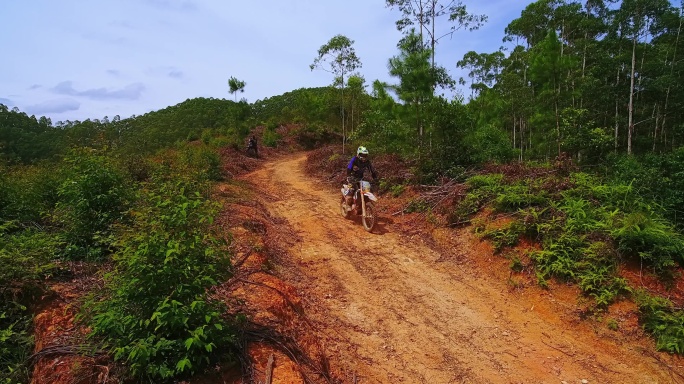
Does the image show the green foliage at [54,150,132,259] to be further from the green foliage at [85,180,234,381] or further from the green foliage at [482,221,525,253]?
the green foliage at [482,221,525,253]

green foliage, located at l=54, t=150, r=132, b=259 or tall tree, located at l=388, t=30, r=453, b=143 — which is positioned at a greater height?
tall tree, located at l=388, t=30, r=453, b=143

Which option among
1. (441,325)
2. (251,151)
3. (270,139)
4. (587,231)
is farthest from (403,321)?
(270,139)

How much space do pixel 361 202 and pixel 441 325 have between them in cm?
443

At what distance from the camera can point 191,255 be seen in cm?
343

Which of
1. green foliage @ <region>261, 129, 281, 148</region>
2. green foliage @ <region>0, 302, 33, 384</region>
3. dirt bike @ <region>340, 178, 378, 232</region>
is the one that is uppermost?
green foliage @ <region>261, 129, 281, 148</region>

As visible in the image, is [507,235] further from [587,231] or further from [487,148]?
[487,148]

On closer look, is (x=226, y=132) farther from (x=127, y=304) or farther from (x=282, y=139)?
(x=127, y=304)

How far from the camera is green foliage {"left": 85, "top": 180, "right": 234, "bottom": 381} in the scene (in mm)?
3053

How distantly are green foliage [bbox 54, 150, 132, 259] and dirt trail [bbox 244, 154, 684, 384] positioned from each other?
3160 mm

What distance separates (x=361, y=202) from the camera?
936 centimetres

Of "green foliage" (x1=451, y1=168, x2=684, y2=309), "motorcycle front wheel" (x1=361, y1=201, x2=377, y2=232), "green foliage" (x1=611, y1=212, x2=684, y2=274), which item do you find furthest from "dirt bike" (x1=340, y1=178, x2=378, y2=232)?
"green foliage" (x1=611, y1=212, x2=684, y2=274)

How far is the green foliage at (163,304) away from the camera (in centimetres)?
305

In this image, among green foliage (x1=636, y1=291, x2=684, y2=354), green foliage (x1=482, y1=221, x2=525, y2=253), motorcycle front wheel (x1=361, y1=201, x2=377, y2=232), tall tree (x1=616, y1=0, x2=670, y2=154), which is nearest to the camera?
green foliage (x1=636, y1=291, x2=684, y2=354)

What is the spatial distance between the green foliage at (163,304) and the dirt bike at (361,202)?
19.0ft
